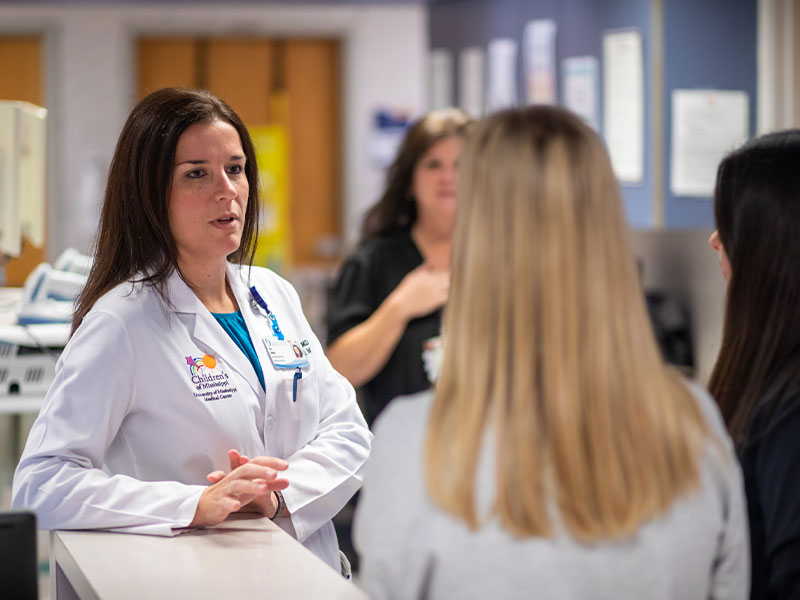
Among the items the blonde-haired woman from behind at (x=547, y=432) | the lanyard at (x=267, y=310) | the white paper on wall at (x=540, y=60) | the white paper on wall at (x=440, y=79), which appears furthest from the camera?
the white paper on wall at (x=440, y=79)

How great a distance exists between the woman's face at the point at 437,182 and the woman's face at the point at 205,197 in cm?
107

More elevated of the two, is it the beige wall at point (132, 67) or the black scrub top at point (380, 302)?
the beige wall at point (132, 67)

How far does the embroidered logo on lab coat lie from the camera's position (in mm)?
1756

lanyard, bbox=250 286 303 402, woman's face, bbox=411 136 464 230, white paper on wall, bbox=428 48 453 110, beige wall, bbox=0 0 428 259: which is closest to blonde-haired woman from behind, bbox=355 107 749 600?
lanyard, bbox=250 286 303 402

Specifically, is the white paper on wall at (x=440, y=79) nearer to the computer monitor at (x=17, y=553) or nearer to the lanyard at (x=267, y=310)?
the lanyard at (x=267, y=310)

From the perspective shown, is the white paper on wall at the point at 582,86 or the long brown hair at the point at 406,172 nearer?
the long brown hair at the point at 406,172

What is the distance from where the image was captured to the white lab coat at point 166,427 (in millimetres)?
1657

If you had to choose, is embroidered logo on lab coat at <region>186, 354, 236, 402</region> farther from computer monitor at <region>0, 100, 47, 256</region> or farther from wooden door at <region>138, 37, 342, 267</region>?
wooden door at <region>138, 37, 342, 267</region>

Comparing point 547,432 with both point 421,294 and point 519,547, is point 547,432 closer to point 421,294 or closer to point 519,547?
point 519,547

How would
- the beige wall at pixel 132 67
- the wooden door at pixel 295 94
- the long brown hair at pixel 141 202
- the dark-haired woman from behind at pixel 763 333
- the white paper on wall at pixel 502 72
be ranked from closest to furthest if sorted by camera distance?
the dark-haired woman from behind at pixel 763 333 → the long brown hair at pixel 141 202 → the white paper on wall at pixel 502 72 → the beige wall at pixel 132 67 → the wooden door at pixel 295 94

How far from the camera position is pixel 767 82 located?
3389mm

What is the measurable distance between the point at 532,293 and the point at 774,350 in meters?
0.50

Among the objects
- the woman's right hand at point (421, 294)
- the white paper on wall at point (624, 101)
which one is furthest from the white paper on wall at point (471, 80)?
the woman's right hand at point (421, 294)

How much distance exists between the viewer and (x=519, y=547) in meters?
1.08
